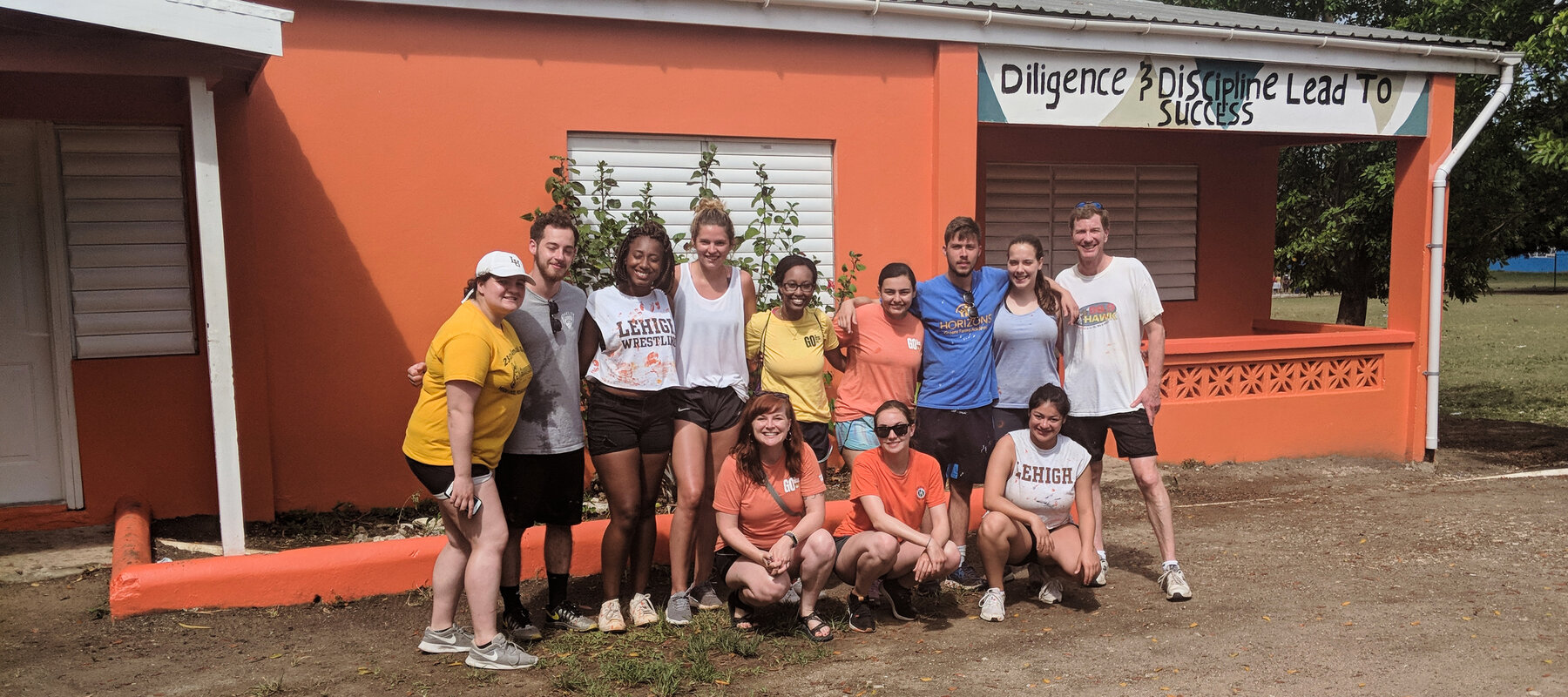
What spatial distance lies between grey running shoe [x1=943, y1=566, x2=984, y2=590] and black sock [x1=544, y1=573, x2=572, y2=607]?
183 centimetres

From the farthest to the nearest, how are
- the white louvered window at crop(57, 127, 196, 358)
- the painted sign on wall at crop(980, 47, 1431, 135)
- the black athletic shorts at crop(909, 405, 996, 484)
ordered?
the painted sign on wall at crop(980, 47, 1431, 135), the white louvered window at crop(57, 127, 196, 358), the black athletic shorts at crop(909, 405, 996, 484)

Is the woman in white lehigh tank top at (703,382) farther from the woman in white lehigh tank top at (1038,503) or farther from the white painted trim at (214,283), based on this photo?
the white painted trim at (214,283)

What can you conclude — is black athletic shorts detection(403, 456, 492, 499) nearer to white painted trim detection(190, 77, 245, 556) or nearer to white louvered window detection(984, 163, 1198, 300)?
white painted trim detection(190, 77, 245, 556)

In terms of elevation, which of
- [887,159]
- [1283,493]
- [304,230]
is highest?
[887,159]

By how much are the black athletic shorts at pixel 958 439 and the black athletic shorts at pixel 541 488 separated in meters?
1.59

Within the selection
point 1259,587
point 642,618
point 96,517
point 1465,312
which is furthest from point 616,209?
point 1465,312

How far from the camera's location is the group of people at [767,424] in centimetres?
403

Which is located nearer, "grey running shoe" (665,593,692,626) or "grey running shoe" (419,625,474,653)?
"grey running shoe" (419,625,474,653)

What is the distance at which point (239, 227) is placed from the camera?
5793 millimetres

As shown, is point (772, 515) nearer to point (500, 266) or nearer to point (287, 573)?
point (500, 266)

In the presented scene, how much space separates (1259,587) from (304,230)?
5.35 metres

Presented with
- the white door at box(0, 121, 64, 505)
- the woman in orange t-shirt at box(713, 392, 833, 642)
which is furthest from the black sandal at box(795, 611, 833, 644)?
the white door at box(0, 121, 64, 505)

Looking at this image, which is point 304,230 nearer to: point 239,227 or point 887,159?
point 239,227

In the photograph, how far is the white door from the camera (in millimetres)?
5625
